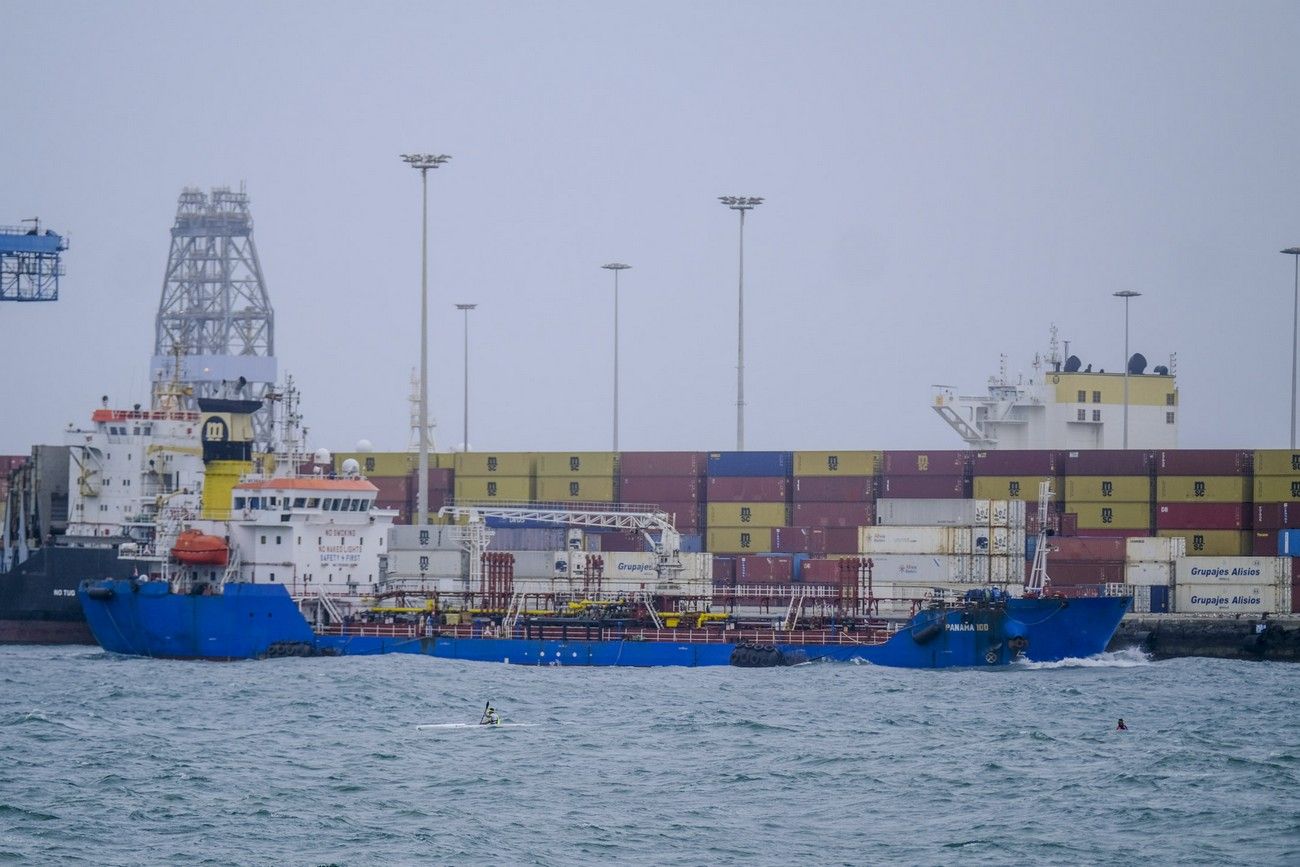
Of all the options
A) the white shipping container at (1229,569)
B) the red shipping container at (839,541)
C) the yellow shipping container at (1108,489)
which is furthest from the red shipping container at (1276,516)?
the red shipping container at (839,541)

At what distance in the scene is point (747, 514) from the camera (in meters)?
76.4

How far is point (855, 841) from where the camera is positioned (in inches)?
1261

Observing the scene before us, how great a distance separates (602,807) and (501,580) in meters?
32.0

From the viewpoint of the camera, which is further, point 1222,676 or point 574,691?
point 1222,676

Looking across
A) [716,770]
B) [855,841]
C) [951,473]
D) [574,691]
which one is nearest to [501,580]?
[574,691]

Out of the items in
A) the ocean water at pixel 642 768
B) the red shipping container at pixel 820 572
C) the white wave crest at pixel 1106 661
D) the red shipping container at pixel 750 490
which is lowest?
the ocean water at pixel 642 768

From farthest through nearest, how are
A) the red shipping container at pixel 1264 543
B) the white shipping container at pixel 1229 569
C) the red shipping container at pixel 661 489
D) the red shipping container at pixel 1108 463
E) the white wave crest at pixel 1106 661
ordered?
the red shipping container at pixel 661 489 → the red shipping container at pixel 1108 463 → the red shipping container at pixel 1264 543 → the white shipping container at pixel 1229 569 → the white wave crest at pixel 1106 661

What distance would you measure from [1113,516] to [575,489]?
21815 mm

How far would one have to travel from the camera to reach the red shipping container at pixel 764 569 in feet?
235

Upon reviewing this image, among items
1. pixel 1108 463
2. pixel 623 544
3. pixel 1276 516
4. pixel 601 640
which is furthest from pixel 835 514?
pixel 601 640

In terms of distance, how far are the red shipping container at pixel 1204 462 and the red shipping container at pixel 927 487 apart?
757 cm

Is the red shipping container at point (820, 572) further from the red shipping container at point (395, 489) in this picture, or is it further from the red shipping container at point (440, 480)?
the red shipping container at point (395, 489)

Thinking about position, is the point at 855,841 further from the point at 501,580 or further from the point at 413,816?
the point at 501,580

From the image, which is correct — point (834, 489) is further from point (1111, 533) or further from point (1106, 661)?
point (1106, 661)
